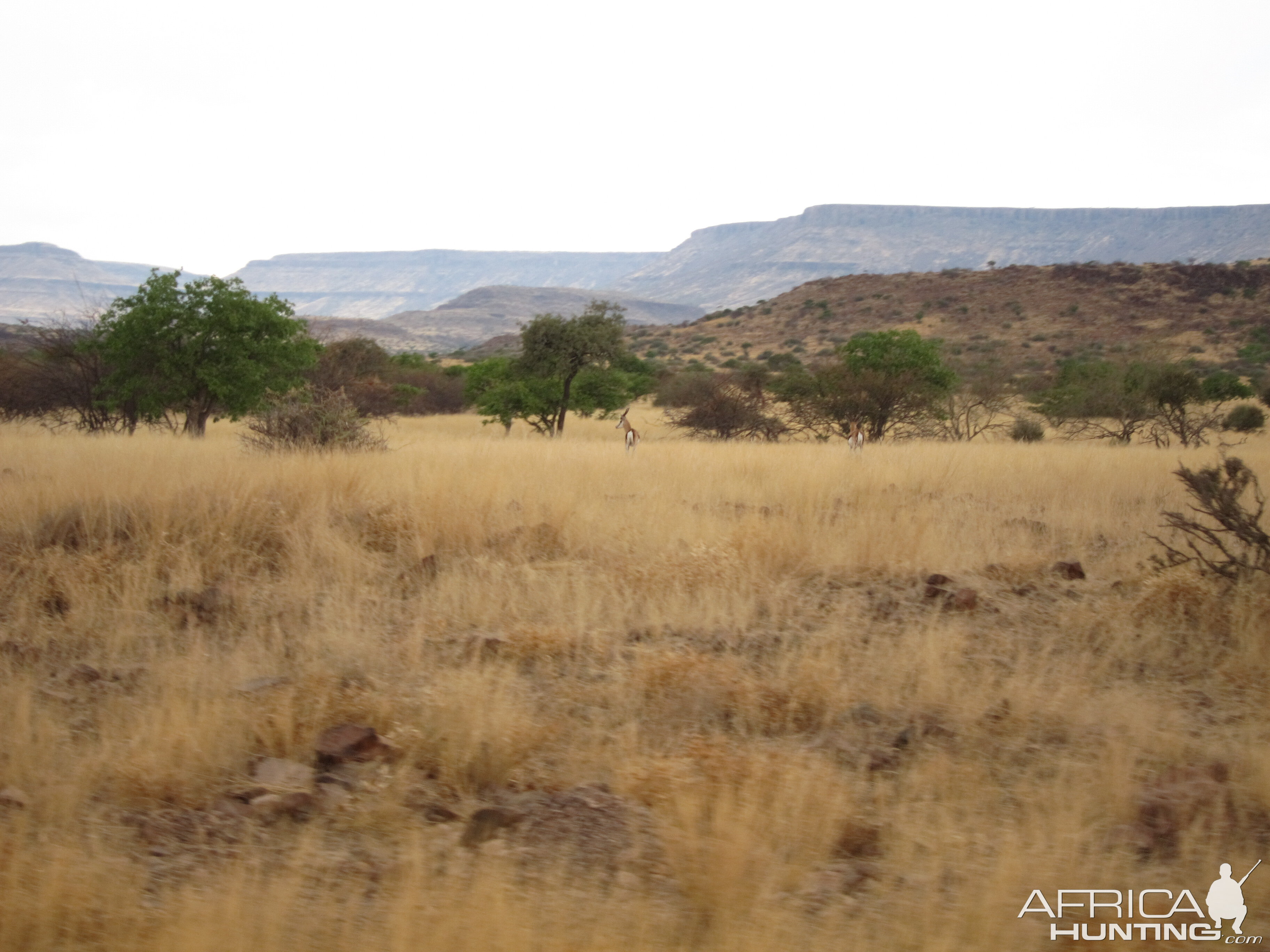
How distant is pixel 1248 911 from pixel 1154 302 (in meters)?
63.9

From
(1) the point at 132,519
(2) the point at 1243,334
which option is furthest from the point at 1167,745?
(2) the point at 1243,334

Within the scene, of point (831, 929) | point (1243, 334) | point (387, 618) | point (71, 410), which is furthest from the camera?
point (1243, 334)

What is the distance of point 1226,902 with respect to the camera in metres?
2.84

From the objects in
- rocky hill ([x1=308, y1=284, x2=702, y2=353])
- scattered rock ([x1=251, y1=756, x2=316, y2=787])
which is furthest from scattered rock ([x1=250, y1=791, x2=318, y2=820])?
rocky hill ([x1=308, y1=284, x2=702, y2=353])

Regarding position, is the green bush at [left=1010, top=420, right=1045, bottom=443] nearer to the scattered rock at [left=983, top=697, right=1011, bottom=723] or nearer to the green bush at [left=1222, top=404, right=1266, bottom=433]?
the green bush at [left=1222, top=404, right=1266, bottom=433]

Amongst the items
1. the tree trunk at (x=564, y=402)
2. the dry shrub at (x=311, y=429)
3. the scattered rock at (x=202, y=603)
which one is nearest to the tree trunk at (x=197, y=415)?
the dry shrub at (x=311, y=429)

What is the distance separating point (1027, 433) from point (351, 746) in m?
22.2

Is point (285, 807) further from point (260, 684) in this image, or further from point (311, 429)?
point (311, 429)

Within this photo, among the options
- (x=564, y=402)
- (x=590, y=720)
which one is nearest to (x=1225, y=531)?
(x=590, y=720)

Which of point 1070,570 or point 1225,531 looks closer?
point 1225,531

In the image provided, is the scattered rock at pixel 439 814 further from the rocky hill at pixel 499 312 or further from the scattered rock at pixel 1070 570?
the rocky hill at pixel 499 312

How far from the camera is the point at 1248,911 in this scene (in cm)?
285

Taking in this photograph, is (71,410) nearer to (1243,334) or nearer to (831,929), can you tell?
Result: (831,929)

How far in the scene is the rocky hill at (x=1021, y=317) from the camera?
49.1m
